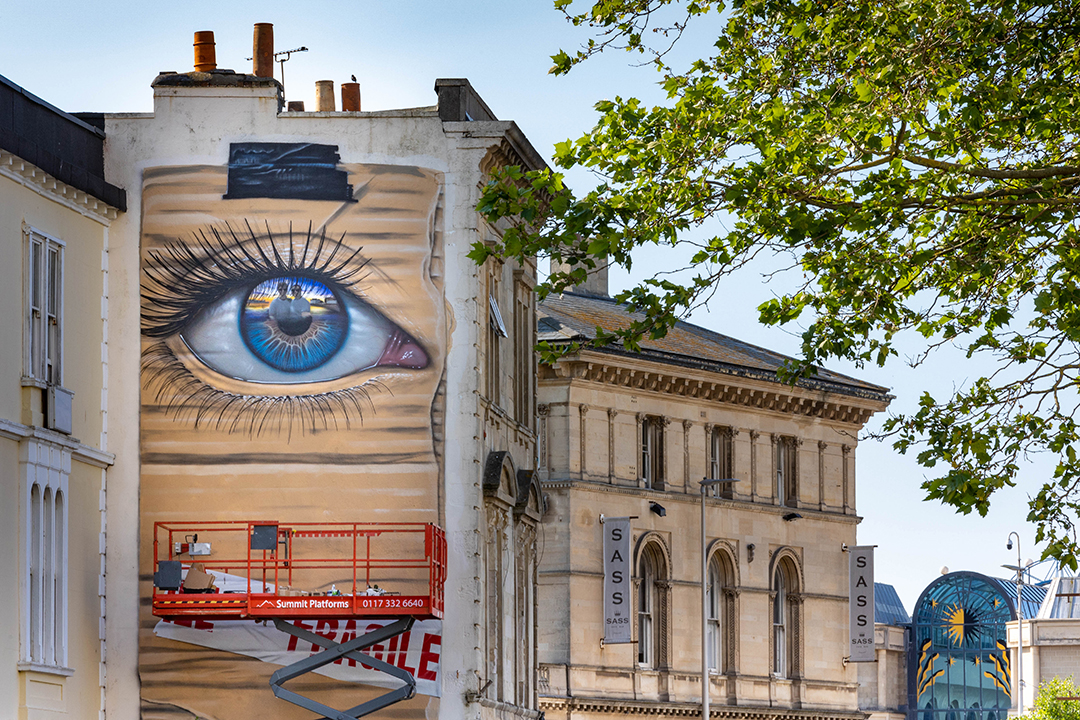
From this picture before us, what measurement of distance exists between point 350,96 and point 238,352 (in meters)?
7.90

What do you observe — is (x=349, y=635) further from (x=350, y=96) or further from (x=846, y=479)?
(x=846, y=479)

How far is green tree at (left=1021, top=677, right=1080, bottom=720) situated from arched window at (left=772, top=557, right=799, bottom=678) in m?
24.9

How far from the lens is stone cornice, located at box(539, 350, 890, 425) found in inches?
2368

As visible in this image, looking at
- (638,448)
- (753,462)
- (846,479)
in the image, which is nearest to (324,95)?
(638,448)

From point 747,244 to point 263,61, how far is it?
15455 millimetres

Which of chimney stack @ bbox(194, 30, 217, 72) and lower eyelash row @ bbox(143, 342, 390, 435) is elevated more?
chimney stack @ bbox(194, 30, 217, 72)

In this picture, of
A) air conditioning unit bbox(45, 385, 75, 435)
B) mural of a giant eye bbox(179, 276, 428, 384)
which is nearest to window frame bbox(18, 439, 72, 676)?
air conditioning unit bbox(45, 385, 75, 435)

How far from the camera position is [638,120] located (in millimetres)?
23266

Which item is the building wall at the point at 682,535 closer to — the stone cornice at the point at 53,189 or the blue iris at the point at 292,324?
the blue iris at the point at 292,324

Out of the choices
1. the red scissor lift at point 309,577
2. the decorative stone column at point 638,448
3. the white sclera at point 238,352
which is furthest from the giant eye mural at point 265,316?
the decorative stone column at point 638,448

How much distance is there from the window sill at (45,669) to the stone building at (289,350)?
5.78 ft

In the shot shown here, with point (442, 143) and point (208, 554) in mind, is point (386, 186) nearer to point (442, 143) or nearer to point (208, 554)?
point (442, 143)

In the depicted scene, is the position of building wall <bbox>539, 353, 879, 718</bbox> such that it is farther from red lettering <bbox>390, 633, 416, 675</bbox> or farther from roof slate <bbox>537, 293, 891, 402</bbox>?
red lettering <bbox>390, 633, 416, 675</bbox>

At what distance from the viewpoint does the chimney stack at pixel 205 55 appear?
34.6 m
